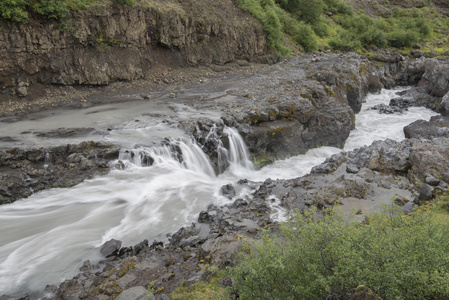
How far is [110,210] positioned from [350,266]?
8.99 meters

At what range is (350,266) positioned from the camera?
4.66 metres

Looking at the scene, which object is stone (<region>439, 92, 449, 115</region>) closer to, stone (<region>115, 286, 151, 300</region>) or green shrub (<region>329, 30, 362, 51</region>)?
green shrub (<region>329, 30, 362, 51</region>)

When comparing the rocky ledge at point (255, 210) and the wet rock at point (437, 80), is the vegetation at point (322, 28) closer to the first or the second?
the wet rock at point (437, 80)

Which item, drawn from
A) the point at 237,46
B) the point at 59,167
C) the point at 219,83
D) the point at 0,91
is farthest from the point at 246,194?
the point at 237,46

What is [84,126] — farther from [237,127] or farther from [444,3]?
[444,3]

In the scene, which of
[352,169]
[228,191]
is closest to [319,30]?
[352,169]

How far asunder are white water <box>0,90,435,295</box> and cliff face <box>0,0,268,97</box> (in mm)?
9325

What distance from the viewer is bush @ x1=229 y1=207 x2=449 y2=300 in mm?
4484

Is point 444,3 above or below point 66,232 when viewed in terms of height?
above

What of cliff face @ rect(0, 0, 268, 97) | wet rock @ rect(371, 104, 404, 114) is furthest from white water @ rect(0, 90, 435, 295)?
wet rock @ rect(371, 104, 404, 114)

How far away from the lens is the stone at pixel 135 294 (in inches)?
253

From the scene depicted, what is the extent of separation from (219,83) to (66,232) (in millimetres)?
17546

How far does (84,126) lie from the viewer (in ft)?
52.8

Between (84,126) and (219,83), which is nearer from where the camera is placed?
(84,126)
